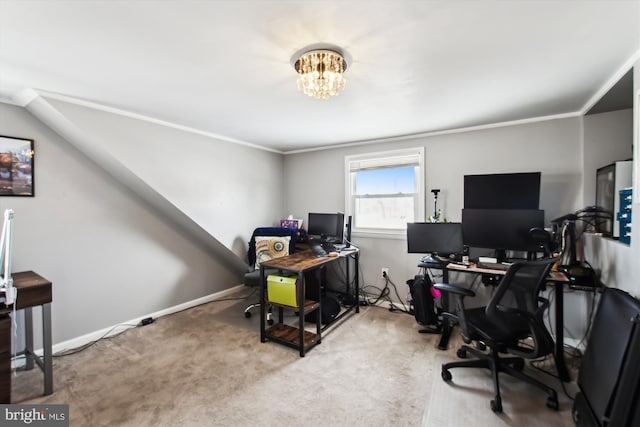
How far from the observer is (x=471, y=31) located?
4.58 ft

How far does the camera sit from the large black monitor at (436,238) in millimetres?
2896

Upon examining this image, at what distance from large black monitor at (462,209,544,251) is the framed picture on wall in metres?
4.02

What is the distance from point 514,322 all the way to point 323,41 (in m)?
2.28

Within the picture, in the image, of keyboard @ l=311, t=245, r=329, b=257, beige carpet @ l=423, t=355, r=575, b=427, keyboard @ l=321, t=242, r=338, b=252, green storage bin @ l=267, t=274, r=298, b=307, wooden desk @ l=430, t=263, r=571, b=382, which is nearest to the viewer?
beige carpet @ l=423, t=355, r=575, b=427

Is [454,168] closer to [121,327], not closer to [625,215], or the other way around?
[625,215]

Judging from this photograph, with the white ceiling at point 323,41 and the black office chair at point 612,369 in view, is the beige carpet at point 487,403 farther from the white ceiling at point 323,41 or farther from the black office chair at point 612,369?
the white ceiling at point 323,41

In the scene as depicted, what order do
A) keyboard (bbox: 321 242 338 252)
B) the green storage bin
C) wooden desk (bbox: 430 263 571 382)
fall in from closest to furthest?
1. wooden desk (bbox: 430 263 571 382)
2. the green storage bin
3. keyboard (bbox: 321 242 338 252)

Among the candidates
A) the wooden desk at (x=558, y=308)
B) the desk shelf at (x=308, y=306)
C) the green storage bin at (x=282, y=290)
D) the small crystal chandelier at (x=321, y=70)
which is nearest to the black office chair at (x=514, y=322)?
the wooden desk at (x=558, y=308)

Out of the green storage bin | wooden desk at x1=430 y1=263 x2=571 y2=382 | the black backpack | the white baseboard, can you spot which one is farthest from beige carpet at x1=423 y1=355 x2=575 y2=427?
the white baseboard

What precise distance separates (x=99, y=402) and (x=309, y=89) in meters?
2.58

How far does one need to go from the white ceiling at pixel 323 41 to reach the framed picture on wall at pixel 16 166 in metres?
0.42

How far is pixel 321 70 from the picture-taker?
1620 millimetres

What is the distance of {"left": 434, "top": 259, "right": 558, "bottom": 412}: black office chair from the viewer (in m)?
1.79

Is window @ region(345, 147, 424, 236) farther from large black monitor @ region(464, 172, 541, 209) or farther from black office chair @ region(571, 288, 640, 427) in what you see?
black office chair @ region(571, 288, 640, 427)
